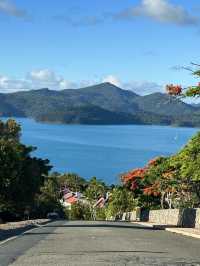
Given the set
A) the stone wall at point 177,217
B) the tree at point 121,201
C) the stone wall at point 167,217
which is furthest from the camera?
the tree at point 121,201

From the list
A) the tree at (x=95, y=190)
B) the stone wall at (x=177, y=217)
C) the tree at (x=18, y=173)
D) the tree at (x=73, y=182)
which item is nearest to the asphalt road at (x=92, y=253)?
the stone wall at (x=177, y=217)

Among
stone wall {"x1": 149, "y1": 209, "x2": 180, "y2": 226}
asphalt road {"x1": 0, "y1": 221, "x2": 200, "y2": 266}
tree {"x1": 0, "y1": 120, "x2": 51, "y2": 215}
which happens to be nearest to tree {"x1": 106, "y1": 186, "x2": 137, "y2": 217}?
tree {"x1": 0, "y1": 120, "x2": 51, "y2": 215}

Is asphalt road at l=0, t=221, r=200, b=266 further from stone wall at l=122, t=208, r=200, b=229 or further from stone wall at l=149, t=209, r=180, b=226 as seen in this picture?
stone wall at l=149, t=209, r=180, b=226

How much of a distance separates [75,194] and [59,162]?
44.7m

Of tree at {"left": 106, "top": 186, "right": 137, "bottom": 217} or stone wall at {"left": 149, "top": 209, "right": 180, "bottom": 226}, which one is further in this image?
tree at {"left": 106, "top": 186, "right": 137, "bottom": 217}

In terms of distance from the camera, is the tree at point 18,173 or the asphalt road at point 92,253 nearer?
the asphalt road at point 92,253

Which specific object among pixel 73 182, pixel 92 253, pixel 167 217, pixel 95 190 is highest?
pixel 73 182

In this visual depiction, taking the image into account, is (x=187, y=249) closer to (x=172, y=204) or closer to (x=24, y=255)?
(x=24, y=255)

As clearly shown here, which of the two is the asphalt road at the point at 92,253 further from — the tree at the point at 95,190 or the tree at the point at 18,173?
the tree at the point at 95,190

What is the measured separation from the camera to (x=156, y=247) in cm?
1619

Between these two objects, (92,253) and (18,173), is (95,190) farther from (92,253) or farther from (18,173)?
(92,253)

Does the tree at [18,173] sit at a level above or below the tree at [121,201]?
above

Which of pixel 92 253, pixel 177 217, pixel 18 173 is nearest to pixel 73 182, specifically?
pixel 18 173

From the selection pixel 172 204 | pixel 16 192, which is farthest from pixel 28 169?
pixel 172 204
